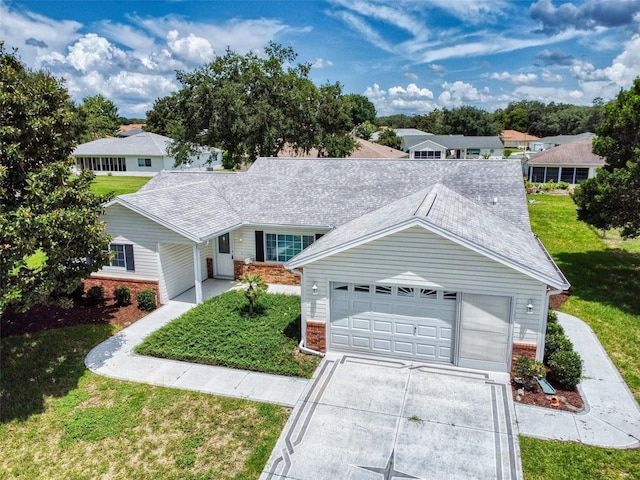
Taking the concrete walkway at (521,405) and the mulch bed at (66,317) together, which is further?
the mulch bed at (66,317)

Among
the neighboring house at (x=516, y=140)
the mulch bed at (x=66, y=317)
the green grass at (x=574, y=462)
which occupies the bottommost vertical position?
the green grass at (x=574, y=462)

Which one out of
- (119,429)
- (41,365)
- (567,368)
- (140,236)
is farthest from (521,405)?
(140,236)

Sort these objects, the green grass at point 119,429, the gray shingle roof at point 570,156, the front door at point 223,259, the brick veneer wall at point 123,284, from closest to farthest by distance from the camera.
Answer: the green grass at point 119,429, the brick veneer wall at point 123,284, the front door at point 223,259, the gray shingle roof at point 570,156

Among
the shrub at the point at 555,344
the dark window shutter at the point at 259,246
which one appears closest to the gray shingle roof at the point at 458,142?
the dark window shutter at the point at 259,246

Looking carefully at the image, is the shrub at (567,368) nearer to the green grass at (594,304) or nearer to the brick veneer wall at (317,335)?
the green grass at (594,304)

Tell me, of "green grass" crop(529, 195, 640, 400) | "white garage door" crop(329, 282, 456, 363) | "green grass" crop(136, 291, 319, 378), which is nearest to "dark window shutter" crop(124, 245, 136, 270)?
"green grass" crop(136, 291, 319, 378)
